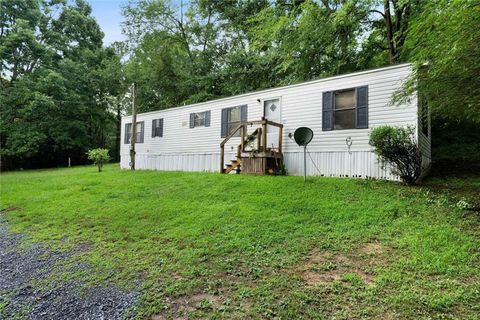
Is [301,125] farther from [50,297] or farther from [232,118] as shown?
[50,297]

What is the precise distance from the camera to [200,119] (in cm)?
1234

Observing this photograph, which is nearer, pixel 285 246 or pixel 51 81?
pixel 285 246

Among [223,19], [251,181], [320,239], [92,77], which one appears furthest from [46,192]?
[92,77]

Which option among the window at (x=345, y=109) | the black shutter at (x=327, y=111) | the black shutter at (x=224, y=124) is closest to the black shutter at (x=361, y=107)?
the window at (x=345, y=109)

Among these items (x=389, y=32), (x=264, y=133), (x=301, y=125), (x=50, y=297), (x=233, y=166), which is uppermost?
(x=389, y=32)

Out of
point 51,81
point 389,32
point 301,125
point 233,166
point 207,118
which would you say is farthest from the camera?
point 51,81

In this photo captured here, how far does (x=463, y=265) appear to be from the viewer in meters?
3.36

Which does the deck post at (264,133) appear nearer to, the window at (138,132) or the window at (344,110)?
the window at (344,110)

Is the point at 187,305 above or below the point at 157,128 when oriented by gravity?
below

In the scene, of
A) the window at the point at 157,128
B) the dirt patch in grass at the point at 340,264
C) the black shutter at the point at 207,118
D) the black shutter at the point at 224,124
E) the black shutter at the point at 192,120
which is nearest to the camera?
the dirt patch in grass at the point at 340,264

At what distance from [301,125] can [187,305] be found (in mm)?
7367

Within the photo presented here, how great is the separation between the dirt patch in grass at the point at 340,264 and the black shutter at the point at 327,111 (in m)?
5.31

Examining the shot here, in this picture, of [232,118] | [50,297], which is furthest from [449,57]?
[232,118]

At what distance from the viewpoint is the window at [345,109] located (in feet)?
27.1
